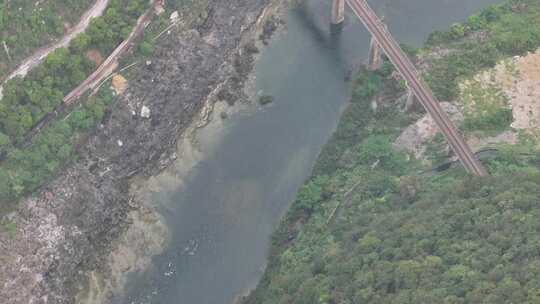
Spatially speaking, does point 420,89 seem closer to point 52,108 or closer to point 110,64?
point 110,64

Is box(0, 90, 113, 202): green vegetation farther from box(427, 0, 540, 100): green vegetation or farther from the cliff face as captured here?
box(427, 0, 540, 100): green vegetation

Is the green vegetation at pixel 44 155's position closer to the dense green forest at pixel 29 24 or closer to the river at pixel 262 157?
the dense green forest at pixel 29 24

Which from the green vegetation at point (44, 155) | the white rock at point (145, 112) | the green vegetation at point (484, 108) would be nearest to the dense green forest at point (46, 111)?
the green vegetation at point (44, 155)

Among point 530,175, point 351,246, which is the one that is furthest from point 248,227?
point 530,175

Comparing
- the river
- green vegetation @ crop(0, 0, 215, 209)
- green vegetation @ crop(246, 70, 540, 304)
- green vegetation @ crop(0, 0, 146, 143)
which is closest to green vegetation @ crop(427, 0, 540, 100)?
the river

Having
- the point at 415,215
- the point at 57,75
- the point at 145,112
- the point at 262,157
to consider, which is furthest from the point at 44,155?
the point at 415,215

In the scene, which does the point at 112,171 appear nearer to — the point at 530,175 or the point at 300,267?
the point at 300,267
